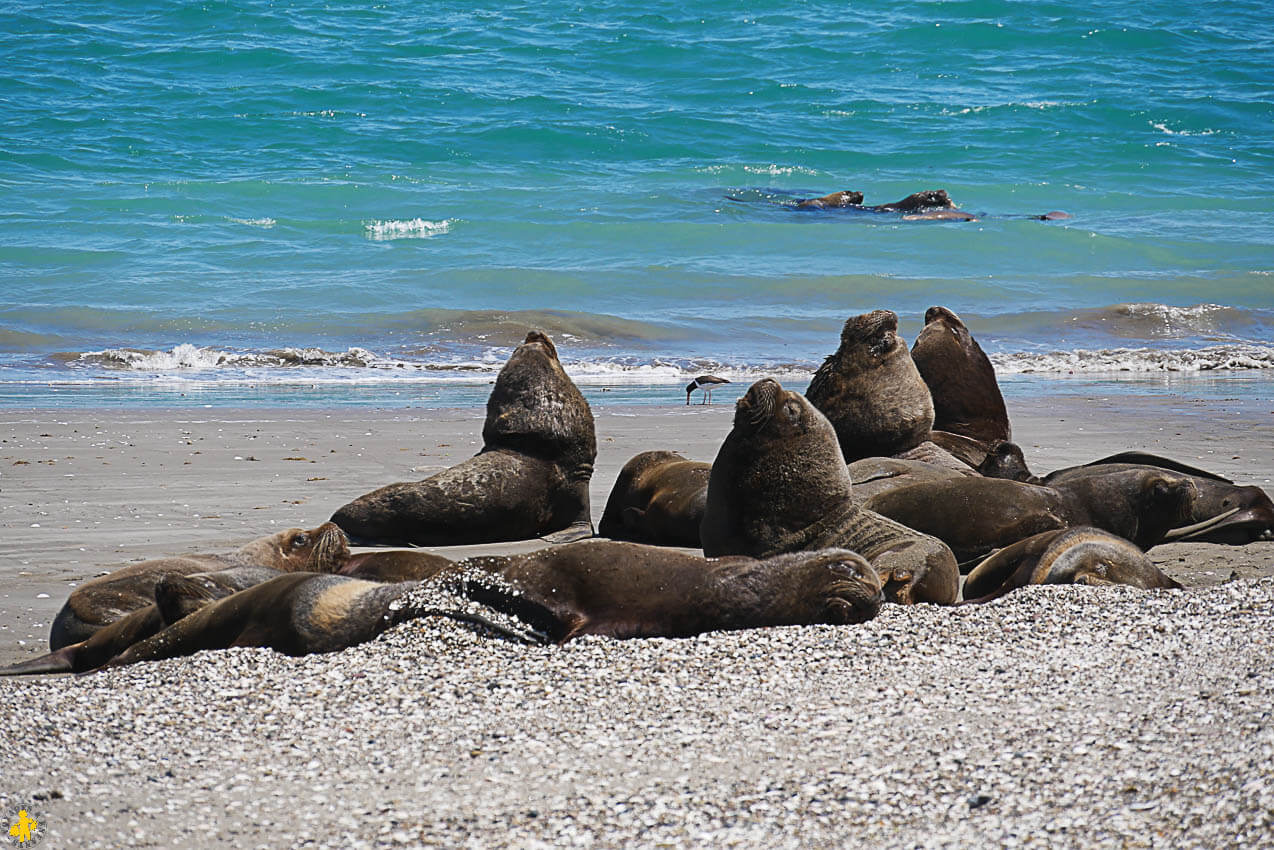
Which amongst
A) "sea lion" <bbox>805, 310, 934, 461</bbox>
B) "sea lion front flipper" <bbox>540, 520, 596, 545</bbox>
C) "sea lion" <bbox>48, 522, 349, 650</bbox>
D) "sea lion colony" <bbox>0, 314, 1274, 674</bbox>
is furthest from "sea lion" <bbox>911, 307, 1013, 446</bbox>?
"sea lion" <bbox>48, 522, 349, 650</bbox>

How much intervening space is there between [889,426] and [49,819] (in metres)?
5.27

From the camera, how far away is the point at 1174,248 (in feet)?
74.6

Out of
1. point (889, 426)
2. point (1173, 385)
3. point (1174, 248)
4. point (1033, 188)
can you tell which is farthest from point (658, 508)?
point (1033, 188)

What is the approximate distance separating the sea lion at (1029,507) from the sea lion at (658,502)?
0.79m

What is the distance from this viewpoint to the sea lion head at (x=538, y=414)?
22.6 feet

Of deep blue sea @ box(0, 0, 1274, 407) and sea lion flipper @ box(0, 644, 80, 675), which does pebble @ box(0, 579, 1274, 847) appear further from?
deep blue sea @ box(0, 0, 1274, 407)

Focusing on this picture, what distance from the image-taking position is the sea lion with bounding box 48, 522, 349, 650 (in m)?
4.29

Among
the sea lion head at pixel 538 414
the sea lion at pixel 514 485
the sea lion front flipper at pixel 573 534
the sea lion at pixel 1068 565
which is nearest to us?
the sea lion at pixel 1068 565

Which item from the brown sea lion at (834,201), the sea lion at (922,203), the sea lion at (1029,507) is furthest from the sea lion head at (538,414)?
the sea lion at (922,203)

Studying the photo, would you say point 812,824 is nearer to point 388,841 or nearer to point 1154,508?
point 388,841

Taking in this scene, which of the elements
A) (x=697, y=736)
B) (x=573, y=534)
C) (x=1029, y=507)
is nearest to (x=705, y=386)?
→ (x=573, y=534)

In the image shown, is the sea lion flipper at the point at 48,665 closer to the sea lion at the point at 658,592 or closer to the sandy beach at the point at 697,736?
the sandy beach at the point at 697,736

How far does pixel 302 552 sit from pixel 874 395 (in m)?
3.34

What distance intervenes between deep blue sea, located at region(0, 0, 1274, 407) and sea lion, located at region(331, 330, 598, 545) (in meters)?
4.13
